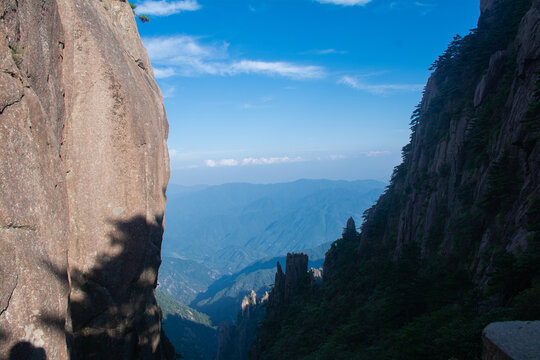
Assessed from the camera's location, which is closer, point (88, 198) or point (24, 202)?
point (24, 202)

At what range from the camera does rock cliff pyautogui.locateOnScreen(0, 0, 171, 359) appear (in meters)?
6.25

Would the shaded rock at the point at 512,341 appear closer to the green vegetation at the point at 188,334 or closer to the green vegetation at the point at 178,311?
the green vegetation at the point at 188,334

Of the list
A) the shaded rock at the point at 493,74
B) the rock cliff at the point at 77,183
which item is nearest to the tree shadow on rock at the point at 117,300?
the rock cliff at the point at 77,183

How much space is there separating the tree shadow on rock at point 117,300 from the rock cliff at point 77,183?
0.04 m

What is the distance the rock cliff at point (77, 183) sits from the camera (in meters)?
6.25

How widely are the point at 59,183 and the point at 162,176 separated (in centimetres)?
716

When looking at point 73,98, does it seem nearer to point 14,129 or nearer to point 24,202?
point 14,129

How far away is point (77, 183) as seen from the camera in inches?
401

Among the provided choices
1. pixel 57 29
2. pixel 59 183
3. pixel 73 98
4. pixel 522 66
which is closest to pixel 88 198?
pixel 59 183

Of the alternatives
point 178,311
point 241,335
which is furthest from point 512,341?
point 178,311

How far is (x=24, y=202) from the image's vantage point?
6531mm

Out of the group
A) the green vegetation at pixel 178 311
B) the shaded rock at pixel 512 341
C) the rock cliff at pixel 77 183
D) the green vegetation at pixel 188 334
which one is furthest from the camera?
the green vegetation at pixel 178 311

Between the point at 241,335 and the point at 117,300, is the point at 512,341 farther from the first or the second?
the point at 241,335

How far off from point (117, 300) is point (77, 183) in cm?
486
